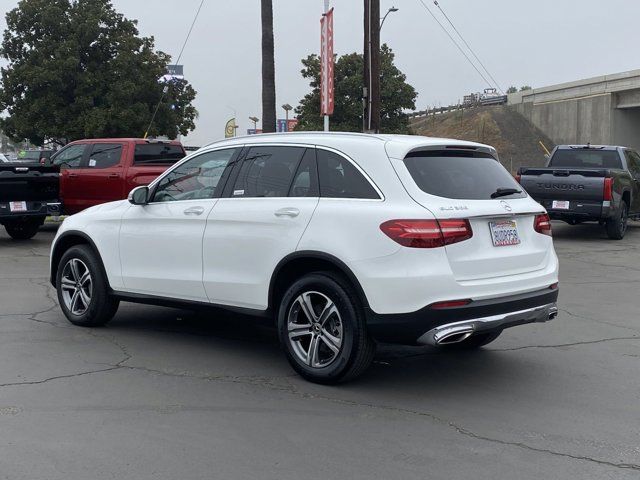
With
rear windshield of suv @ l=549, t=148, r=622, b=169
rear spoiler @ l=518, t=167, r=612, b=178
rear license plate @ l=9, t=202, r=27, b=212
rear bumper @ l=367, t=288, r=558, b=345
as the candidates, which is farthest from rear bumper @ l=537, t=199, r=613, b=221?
rear bumper @ l=367, t=288, r=558, b=345

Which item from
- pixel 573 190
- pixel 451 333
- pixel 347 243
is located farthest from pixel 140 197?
pixel 573 190

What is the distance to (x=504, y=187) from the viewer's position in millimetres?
5820

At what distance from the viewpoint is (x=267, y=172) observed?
6.08 meters

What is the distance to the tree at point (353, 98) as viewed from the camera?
1802 inches

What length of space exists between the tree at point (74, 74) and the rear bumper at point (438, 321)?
127ft

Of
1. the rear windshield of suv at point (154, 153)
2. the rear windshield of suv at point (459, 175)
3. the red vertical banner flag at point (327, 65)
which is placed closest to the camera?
the rear windshield of suv at point (459, 175)

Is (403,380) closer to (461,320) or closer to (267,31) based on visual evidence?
(461,320)


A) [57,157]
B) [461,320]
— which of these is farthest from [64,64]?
[461,320]

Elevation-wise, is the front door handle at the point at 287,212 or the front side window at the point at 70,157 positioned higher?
the front side window at the point at 70,157

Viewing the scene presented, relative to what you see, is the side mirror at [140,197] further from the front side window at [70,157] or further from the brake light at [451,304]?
the front side window at [70,157]

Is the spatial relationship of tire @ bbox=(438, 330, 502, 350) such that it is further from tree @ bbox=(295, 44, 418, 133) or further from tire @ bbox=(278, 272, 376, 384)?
tree @ bbox=(295, 44, 418, 133)

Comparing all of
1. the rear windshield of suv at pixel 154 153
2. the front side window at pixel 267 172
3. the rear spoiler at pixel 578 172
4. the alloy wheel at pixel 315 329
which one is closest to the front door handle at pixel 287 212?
the front side window at pixel 267 172

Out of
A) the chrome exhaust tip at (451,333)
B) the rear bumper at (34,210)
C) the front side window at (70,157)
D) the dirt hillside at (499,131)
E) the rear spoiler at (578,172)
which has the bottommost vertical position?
the chrome exhaust tip at (451,333)

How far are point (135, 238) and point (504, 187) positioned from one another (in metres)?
3.21
